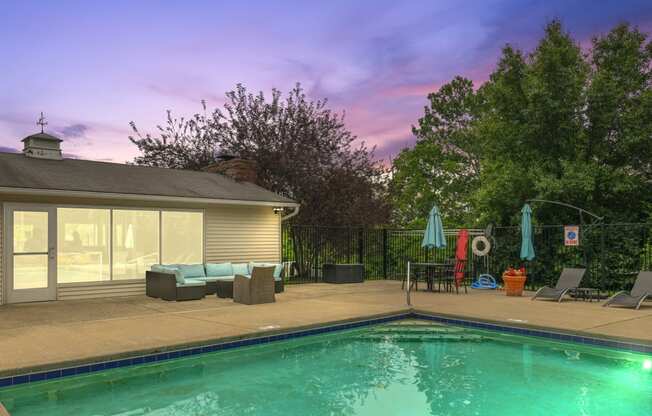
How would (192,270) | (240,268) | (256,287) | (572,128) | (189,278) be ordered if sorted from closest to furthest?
1. (256,287)
2. (189,278)
3. (192,270)
4. (240,268)
5. (572,128)

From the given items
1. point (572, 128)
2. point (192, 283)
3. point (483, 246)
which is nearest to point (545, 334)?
point (483, 246)

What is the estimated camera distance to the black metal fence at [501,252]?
12.3m

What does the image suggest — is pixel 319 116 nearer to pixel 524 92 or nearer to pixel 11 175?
pixel 524 92

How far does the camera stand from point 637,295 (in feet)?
31.8

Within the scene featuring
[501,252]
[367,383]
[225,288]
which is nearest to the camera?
[367,383]

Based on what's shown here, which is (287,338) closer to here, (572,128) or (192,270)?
(192,270)

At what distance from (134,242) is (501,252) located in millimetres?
9098

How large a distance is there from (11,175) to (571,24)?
15952 mm

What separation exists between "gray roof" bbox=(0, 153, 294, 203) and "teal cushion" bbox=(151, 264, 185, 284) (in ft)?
4.96

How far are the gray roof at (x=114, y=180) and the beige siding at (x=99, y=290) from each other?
1.99 metres

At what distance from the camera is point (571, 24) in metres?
16.3

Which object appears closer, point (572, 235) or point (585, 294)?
point (585, 294)

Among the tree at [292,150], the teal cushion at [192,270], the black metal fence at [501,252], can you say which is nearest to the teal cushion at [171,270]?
the teal cushion at [192,270]

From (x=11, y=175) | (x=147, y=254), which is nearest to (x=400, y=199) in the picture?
(x=147, y=254)
